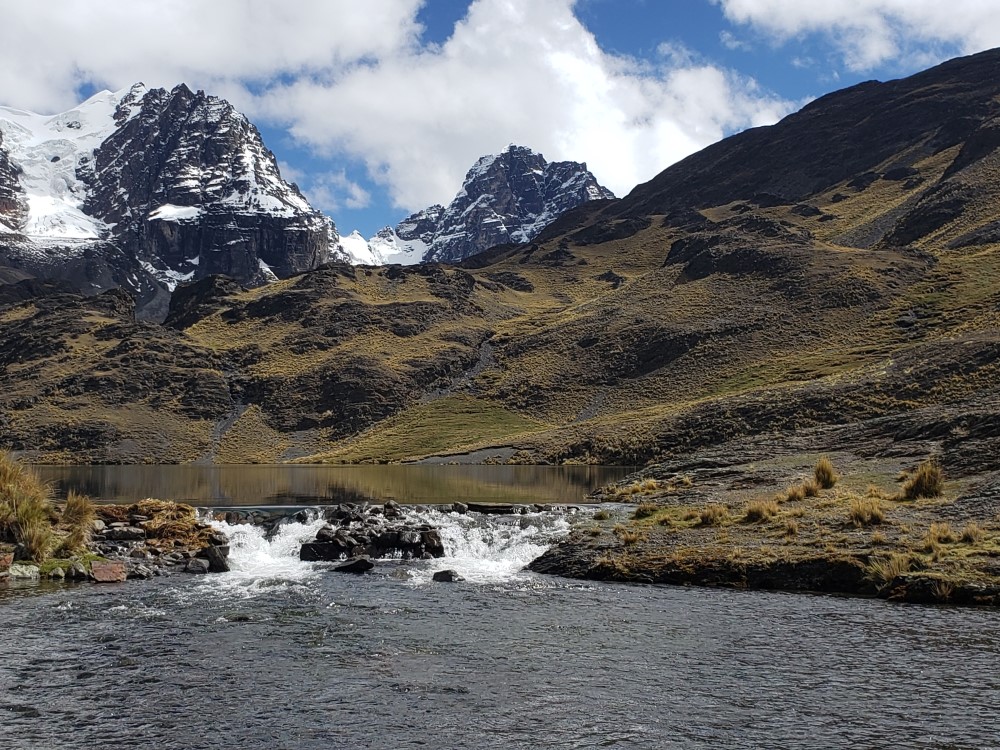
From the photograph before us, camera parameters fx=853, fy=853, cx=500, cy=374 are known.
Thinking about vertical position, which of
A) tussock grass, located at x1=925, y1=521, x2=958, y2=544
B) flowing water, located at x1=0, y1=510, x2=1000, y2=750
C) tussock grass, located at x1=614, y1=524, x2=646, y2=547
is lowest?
flowing water, located at x1=0, y1=510, x2=1000, y2=750

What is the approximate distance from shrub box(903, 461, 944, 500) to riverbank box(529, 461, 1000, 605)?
4 centimetres

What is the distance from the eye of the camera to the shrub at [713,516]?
37.2 meters

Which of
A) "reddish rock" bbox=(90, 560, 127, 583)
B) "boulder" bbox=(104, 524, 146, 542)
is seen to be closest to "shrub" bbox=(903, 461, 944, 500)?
"reddish rock" bbox=(90, 560, 127, 583)

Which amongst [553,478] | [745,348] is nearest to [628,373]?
[745,348]

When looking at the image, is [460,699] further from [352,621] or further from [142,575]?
[142,575]

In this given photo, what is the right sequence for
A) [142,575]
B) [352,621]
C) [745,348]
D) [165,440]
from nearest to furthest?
[352,621]
[142,575]
[745,348]
[165,440]

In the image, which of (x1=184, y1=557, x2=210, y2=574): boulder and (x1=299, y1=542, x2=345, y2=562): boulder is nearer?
(x1=184, y1=557, x2=210, y2=574): boulder

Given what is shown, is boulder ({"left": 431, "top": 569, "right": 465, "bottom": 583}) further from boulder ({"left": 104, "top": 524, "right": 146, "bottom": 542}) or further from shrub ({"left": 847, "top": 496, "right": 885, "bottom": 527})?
shrub ({"left": 847, "top": 496, "right": 885, "bottom": 527})

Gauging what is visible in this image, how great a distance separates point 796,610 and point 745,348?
135862 mm

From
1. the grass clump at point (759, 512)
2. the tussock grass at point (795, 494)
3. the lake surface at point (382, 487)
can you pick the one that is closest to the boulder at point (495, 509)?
the lake surface at point (382, 487)

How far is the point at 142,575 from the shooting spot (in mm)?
32656

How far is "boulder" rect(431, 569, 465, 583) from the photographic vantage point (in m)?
31.9

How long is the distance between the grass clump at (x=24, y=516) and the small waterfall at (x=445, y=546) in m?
6.85

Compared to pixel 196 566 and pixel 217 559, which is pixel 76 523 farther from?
pixel 217 559
